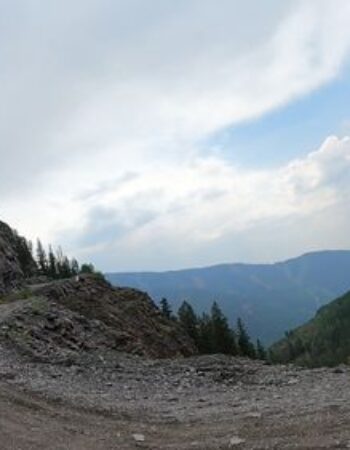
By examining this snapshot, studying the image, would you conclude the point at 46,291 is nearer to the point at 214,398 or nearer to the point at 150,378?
the point at 150,378

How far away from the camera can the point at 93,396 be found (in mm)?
18594

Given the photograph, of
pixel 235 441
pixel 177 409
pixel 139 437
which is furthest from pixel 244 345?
pixel 235 441

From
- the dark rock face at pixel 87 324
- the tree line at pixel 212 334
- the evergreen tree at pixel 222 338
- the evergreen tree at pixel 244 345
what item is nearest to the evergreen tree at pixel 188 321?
the tree line at pixel 212 334

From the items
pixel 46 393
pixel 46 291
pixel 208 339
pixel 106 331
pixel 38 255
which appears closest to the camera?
pixel 46 393

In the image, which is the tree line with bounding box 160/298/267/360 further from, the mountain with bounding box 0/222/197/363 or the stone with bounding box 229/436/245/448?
the stone with bounding box 229/436/245/448

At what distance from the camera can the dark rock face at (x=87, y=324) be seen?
29.1 metres

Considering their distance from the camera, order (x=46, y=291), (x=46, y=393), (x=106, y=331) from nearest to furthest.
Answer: (x=46, y=393)
(x=106, y=331)
(x=46, y=291)

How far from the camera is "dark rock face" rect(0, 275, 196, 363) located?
29.1m

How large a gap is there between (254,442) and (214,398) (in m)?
5.90

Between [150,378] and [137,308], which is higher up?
[137,308]

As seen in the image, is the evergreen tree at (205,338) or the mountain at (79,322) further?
the evergreen tree at (205,338)

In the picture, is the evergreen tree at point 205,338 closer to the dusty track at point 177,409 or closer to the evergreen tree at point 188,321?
the evergreen tree at point 188,321

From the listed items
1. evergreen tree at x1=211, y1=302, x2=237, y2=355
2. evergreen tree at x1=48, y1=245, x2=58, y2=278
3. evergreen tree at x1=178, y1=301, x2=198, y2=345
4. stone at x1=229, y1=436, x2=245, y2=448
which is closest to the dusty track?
stone at x1=229, y1=436, x2=245, y2=448

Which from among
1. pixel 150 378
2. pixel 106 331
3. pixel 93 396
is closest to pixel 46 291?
pixel 106 331
